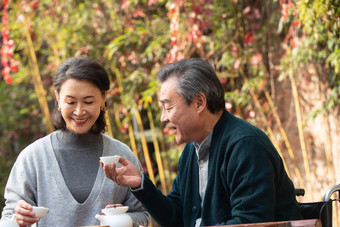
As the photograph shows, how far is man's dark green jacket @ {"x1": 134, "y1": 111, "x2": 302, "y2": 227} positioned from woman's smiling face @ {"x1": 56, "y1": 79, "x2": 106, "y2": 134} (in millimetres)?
437

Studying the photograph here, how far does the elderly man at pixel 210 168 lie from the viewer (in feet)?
6.18

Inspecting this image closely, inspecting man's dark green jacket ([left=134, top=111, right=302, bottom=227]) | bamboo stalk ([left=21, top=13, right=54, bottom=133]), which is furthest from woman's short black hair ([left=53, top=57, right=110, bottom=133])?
bamboo stalk ([left=21, top=13, right=54, bottom=133])

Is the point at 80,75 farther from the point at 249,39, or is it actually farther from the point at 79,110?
the point at 249,39

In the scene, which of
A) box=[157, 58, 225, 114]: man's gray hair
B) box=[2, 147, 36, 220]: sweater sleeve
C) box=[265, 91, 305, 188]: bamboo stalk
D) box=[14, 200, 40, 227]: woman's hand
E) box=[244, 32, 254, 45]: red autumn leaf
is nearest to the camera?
box=[14, 200, 40, 227]: woman's hand

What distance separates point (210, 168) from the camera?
82.0 inches

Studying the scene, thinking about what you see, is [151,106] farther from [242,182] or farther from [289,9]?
[242,182]

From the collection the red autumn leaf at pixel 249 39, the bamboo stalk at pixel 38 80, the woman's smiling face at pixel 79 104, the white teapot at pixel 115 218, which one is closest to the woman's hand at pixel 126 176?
the white teapot at pixel 115 218

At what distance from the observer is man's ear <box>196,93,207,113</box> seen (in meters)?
2.12

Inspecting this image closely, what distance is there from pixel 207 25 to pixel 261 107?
0.86 m

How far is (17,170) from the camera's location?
242 centimetres

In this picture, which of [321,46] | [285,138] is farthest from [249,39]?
[285,138]

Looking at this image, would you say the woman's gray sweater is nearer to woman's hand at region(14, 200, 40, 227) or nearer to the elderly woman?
the elderly woman

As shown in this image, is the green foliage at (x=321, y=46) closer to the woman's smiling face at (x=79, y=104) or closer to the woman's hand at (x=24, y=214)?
the woman's smiling face at (x=79, y=104)

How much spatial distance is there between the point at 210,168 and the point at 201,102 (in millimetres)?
274
